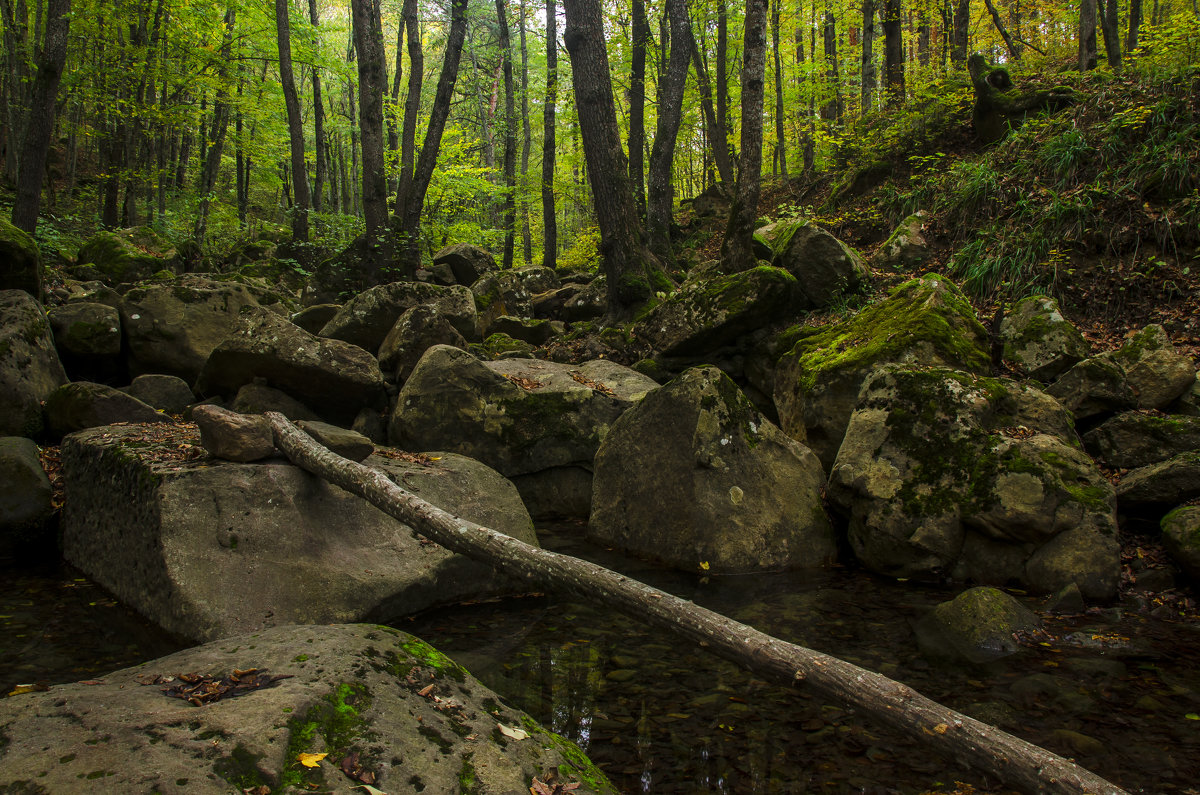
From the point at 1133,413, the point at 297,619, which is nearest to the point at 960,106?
the point at 1133,413

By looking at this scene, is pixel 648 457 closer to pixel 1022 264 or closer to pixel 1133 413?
pixel 1133 413

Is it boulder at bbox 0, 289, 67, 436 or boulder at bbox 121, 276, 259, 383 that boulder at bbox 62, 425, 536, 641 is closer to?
boulder at bbox 0, 289, 67, 436

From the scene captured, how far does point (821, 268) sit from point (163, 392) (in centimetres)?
867

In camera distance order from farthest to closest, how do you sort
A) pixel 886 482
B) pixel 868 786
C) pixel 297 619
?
pixel 886 482 < pixel 297 619 < pixel 868 786

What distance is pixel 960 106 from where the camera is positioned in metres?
13.5

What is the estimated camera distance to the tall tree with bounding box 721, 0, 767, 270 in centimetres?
983

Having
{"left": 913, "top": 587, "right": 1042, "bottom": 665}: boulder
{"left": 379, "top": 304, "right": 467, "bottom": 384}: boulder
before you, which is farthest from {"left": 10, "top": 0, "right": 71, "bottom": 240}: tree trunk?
{"left": 913, "top": 587, "right": 1042, "bottom": 665}: boulder

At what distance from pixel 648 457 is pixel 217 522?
3447 millimetres

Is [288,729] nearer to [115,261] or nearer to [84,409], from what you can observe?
[84,409]

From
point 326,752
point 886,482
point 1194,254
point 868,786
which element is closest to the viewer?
point 326,752

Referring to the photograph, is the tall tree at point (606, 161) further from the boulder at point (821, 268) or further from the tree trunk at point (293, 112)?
the tree trunk at point (293, 112)

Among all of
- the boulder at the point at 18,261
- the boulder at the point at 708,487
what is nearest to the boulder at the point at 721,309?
the boulder at the point at 708,487

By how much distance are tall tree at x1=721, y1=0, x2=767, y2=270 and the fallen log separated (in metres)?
7.77

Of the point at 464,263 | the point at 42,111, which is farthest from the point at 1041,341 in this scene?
the point at 42,111
